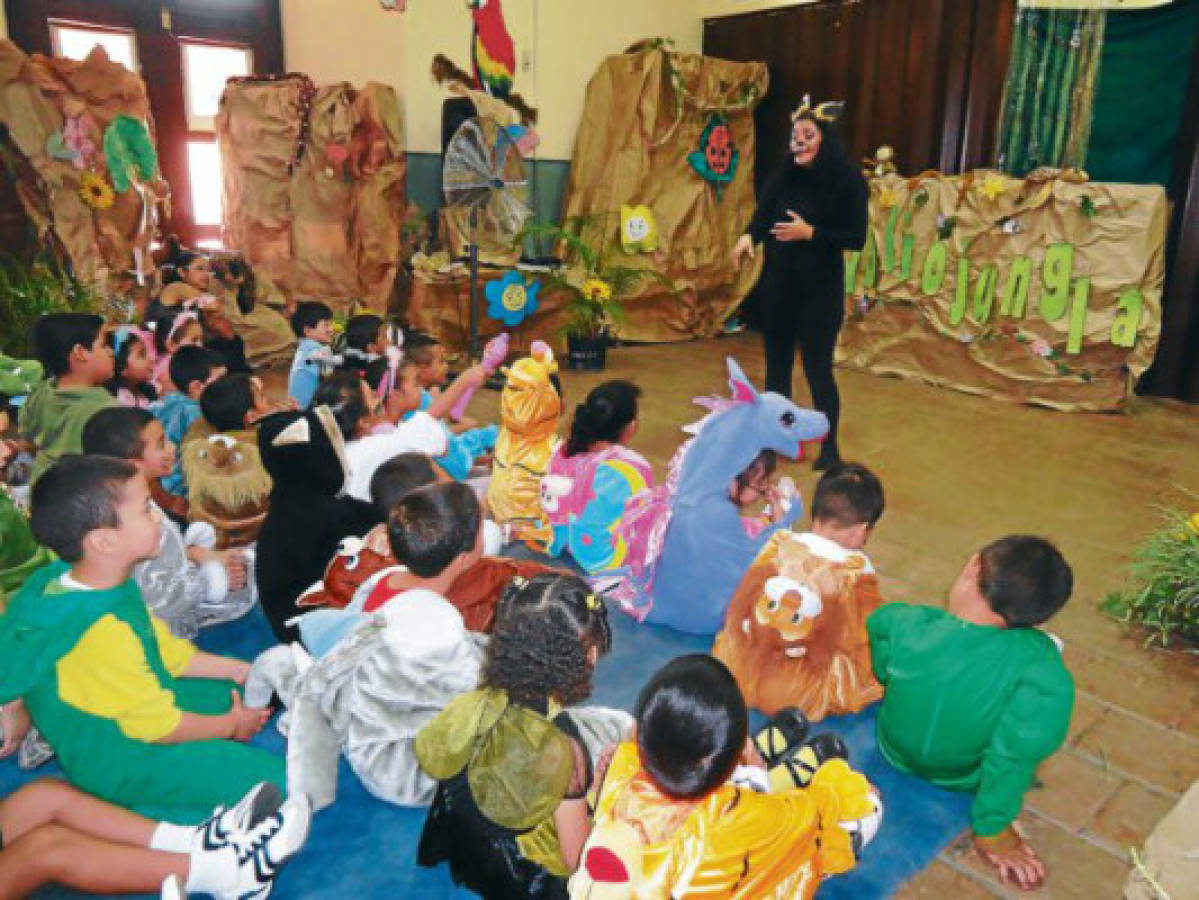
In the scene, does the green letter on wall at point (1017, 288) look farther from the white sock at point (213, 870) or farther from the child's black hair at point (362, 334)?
the white sock at point (213, 870)

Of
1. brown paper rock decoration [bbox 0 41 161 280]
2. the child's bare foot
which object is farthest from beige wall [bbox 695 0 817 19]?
the child's bare foot

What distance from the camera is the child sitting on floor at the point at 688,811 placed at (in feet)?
3.84

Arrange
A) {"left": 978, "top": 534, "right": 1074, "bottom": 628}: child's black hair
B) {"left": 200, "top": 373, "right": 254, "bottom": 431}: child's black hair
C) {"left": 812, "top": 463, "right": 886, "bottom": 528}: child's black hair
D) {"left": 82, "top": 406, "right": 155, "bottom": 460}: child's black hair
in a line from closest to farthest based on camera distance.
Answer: {"left": 978, "top": 534, "right": 1074, "bottom": 628}: child's black hair, {"left": 812, "top": 463, "right": 886, "bottom": 528}: child's black hair, {"left": 82, "top": 406, "right": 155, "bottom": 460}: child's black hair, {"left": 200, "top": 373, "right": 254, "bottom": 431}: child's black hair

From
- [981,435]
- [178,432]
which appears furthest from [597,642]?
[981,435]

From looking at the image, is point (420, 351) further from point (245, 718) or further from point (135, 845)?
point (135, 845)

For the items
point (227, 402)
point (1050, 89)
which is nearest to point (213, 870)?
point (227, 402)

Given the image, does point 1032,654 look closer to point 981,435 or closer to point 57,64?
point 981,435

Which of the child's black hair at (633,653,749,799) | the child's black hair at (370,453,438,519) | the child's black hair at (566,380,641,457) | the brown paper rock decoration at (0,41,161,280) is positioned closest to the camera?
the child's black hair at (633,653,749,799)

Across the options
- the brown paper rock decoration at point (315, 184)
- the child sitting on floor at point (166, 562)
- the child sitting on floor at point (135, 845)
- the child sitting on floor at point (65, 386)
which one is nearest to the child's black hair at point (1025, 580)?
the child sitting on floor at point (135, 845)

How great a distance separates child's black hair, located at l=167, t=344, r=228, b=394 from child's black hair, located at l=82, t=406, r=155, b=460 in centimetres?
114

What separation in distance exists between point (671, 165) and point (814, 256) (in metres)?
3.38

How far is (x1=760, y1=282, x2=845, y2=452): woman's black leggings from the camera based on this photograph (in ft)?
13.4

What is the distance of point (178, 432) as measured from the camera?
3.40 metres

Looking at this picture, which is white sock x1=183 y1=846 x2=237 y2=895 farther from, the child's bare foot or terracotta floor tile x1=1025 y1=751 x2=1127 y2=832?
terracotta floor tile x1=1025 y1=751 x2=1127 y2=832
